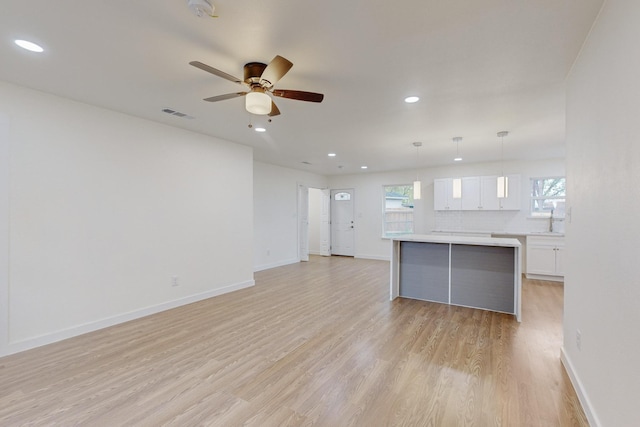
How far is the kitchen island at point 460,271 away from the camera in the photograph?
3.82m

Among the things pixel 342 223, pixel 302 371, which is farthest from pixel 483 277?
pixel 342 223

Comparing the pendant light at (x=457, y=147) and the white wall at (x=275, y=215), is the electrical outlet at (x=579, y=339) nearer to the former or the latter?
the pendant light at (x=457, y=147)

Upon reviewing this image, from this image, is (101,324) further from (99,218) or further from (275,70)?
(275,70)

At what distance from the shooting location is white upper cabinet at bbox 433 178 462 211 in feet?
21.9

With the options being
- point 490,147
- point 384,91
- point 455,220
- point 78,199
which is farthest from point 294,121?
point 455,220

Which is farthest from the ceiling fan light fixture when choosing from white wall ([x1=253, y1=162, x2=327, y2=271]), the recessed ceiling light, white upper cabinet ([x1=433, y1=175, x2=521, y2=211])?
white upper cabinet ([x1=433, y1=175, x2=521, y2=211])

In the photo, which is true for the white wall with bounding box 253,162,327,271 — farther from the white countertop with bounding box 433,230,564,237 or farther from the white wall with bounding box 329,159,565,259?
the white countertop with bounding box 433,230,564,237

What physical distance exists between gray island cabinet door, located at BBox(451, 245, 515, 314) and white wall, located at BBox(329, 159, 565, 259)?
3.09m

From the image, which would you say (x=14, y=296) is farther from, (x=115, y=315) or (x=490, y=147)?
(x=490, y=147)

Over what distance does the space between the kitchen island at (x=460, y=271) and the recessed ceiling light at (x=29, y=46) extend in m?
4.31

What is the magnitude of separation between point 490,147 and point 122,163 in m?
5.79

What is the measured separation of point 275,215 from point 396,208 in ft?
11.3

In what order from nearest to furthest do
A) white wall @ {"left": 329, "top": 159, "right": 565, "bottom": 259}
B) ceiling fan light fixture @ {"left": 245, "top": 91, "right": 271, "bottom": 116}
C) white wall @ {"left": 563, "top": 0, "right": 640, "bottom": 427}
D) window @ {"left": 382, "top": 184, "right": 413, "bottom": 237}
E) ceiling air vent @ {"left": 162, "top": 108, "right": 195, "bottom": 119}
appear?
white wall @ {"left": 563, "top": 0, "right": 640, "bottom": 427} → ceiling fan light fixture @ {"left": 245, "top": 91, "right": 271, "bottom": 116} → ceiling air vent @ {"left": 162, "top": 108, "right": 195, "bottom": 119} → white wall @ {"left": 329, "top": 159, "right": 565, "bottom": 259} → window @ {"left": 382, "top": 184, "right": 413, "bottom": 237}

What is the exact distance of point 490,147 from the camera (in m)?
5.15
